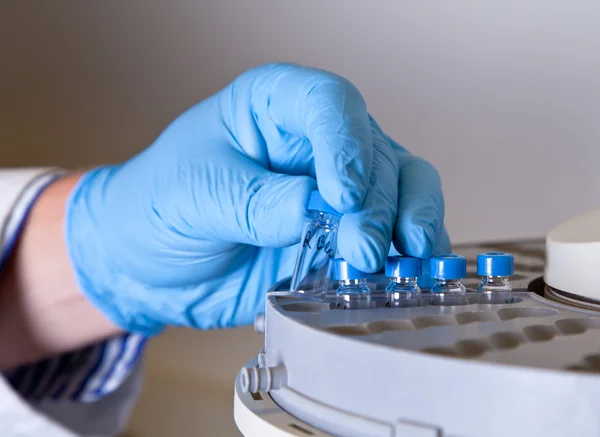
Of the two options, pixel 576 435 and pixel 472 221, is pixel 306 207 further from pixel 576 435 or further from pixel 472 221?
pixel 472 221

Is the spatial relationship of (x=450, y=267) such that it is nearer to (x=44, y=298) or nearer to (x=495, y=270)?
(x=495, y=270)

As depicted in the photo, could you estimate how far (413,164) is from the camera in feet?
2.70

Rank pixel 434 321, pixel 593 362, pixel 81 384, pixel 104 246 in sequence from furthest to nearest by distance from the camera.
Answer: pixel 81 384
pixel 104 246
pixel 434 321
pixel 593 362

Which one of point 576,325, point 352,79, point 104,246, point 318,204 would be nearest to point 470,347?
point 576,325

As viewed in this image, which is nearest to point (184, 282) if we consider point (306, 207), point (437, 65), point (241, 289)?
point (241, 289)

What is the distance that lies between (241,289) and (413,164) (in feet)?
1.06

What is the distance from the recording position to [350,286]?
0.63 m

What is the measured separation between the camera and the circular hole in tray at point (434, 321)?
51cm

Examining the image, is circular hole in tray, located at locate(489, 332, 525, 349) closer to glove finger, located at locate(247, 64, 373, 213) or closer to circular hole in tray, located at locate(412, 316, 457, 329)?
circular hole in tray, located at locate(412, 316, 457, 329)

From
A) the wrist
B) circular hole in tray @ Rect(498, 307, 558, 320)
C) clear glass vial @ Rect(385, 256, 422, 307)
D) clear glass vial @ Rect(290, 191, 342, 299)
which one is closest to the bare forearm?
the wrist

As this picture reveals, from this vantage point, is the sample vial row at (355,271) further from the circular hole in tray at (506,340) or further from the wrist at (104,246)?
the wrist at (104,246)

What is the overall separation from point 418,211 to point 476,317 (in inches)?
7.4

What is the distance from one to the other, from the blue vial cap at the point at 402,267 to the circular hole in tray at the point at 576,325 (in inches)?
5.3

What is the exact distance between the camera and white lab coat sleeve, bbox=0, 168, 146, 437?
1.04 meters
